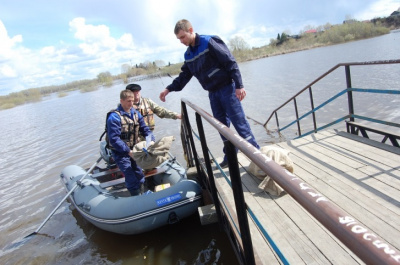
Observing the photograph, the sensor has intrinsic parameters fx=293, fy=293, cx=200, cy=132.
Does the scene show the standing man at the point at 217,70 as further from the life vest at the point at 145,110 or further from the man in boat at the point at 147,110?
the life vest at the point at 145,110

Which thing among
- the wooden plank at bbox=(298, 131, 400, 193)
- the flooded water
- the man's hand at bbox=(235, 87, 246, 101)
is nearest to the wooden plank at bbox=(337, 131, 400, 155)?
the wooden plank at bbox=(298, 131, 400, 193)

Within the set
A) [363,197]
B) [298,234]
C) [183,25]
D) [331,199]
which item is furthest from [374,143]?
[183,25]

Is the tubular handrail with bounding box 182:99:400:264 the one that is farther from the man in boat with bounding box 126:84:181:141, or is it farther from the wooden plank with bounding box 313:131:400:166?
the man in boat with bounding box 126:84:181:141

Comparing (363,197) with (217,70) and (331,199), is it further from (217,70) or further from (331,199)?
→ (217,70)

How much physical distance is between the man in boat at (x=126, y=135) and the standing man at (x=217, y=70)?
1.11 m

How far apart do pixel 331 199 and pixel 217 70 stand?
1754 mm

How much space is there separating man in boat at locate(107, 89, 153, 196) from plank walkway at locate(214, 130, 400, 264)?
1.28 metres

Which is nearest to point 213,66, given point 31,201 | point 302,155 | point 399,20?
point 302,155

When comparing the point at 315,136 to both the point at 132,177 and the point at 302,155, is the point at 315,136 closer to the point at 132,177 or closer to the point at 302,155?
the point at 302,155

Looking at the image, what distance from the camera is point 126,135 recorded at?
4125 millimetres

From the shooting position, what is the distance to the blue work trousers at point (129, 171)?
4059mm

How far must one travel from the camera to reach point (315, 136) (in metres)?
4.41

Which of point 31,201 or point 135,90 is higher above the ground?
point 135,90

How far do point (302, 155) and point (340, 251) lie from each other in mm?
1904
